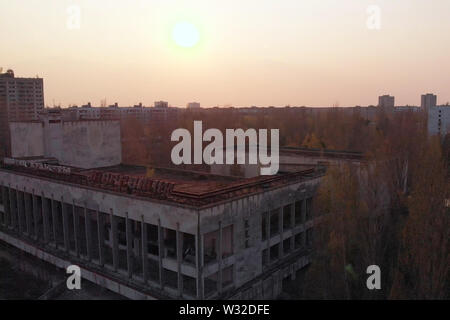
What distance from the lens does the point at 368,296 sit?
20.5 m

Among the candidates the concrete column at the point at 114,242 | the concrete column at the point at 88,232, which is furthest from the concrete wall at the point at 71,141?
the concrete column at the point at 114,242

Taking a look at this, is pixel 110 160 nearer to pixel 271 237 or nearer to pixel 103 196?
pixel 103 196

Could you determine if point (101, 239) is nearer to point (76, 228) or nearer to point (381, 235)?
point (76, 228)

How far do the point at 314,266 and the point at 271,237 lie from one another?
4.83 meters

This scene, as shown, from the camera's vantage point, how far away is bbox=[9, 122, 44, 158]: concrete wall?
4009 centimetres

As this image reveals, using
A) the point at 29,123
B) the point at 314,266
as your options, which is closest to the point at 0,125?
the point at 29,123

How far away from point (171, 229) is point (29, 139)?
2437cm

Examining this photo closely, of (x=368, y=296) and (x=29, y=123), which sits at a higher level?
(x=29, y=123)

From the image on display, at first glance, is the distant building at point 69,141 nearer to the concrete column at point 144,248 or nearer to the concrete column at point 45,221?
the concrete column at point 45,221

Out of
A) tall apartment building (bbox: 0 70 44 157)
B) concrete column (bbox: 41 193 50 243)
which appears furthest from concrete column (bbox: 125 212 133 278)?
tall apartment building (bbox: 0 70 44 157)

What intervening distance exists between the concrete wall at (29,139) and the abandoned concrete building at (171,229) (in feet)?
13.8

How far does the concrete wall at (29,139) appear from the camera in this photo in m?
40.1

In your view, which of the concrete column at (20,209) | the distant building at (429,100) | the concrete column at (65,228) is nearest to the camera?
the concrete column at (65,228)
